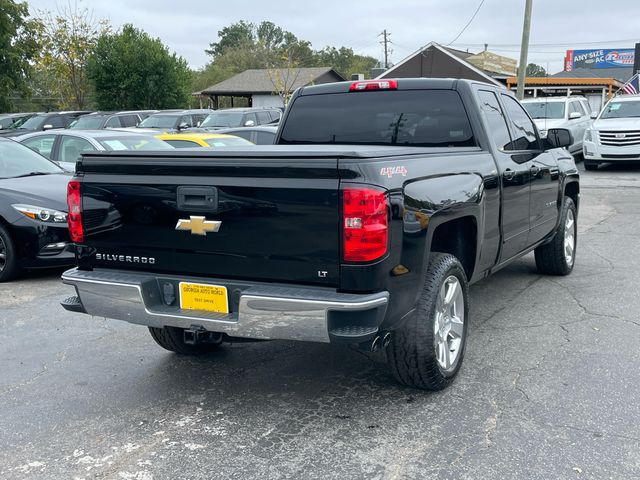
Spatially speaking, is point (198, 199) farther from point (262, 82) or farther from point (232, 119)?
point (262, 82)

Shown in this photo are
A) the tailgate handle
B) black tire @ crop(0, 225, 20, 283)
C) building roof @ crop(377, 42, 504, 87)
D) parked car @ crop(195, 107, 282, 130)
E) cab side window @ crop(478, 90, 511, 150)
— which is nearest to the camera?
the tailgate handle

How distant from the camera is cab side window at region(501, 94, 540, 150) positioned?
579cm

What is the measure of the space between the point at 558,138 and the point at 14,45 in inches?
1532

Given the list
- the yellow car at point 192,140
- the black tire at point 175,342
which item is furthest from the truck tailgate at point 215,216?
the yellow car at point 192,140

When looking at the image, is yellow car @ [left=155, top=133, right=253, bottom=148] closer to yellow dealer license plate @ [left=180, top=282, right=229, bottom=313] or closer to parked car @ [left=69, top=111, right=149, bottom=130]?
yellow dealer license plate @ [left=180, top=282, right=229, bottom=313]

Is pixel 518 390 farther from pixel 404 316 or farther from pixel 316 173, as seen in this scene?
pixel 316 173

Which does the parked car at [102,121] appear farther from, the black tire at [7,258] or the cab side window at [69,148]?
the black tire at [7,258]

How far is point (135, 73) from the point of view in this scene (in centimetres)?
3688

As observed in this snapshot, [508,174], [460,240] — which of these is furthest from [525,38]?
[460,240]

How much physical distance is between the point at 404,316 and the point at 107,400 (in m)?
1.93

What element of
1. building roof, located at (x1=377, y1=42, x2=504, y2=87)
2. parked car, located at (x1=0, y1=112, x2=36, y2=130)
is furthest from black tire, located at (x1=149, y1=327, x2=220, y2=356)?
building roof, located at (x1=377, y1=42, x2=504, y2=87)

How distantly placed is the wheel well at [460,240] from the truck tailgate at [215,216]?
1128 mm

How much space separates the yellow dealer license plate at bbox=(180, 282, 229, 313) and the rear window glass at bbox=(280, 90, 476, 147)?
82.5 inches

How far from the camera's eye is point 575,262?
788 cm
